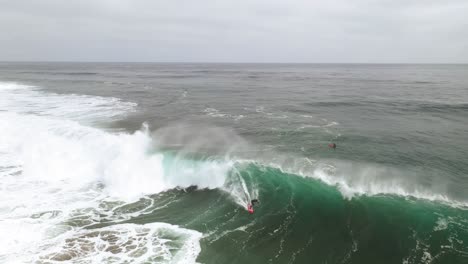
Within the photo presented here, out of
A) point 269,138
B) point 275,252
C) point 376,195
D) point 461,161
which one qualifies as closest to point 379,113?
point 461,161

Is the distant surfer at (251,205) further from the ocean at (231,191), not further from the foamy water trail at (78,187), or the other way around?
the foamy water trail at (78,187)

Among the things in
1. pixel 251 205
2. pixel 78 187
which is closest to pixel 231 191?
pixel 251 205

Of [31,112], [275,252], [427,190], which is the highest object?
[31,112]

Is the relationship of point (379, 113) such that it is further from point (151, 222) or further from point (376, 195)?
point (151, 222)

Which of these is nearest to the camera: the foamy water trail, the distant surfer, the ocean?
the foamy water trail

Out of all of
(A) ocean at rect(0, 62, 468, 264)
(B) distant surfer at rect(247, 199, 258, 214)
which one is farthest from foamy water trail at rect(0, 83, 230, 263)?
(B) distant surfer at rect(247, 199, 258, 214)

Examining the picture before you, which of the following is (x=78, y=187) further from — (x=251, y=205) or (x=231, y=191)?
(x=251, y=205)

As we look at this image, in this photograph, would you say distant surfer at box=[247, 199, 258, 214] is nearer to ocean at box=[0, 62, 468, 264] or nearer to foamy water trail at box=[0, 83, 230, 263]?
ocean at box=[0, 62, 468, 264]
